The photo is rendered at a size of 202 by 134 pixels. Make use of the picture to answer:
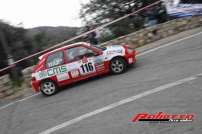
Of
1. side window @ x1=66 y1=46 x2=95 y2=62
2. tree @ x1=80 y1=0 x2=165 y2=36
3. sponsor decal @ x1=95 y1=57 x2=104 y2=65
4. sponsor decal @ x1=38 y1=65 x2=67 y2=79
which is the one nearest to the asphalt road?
sponsor decal @ x1=95 y1=57 x2=104 y2=65

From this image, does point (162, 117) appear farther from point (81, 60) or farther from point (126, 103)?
point (81, 60)

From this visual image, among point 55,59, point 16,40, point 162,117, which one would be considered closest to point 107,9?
point 16,40

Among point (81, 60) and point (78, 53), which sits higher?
point (78, 53)

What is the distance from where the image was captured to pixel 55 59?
49.9ft

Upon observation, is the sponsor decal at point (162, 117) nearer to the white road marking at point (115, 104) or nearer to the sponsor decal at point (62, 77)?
the white road marking at point (115, 104)

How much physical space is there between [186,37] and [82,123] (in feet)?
25.4

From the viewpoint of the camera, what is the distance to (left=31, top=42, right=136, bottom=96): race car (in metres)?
14.9

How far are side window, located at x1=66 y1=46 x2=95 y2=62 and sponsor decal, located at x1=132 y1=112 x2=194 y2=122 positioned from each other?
5.13 metres

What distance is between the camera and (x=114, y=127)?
9.84 metres

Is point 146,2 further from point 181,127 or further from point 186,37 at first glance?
point 181,127

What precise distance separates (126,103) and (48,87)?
4699mm

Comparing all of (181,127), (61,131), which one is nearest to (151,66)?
(61,131)

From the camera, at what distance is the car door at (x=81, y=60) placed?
48.9ft

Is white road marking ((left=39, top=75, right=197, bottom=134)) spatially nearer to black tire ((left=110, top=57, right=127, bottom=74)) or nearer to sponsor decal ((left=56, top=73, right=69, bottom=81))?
black tire ((left=110, top=57, right=127, bottom=74))
